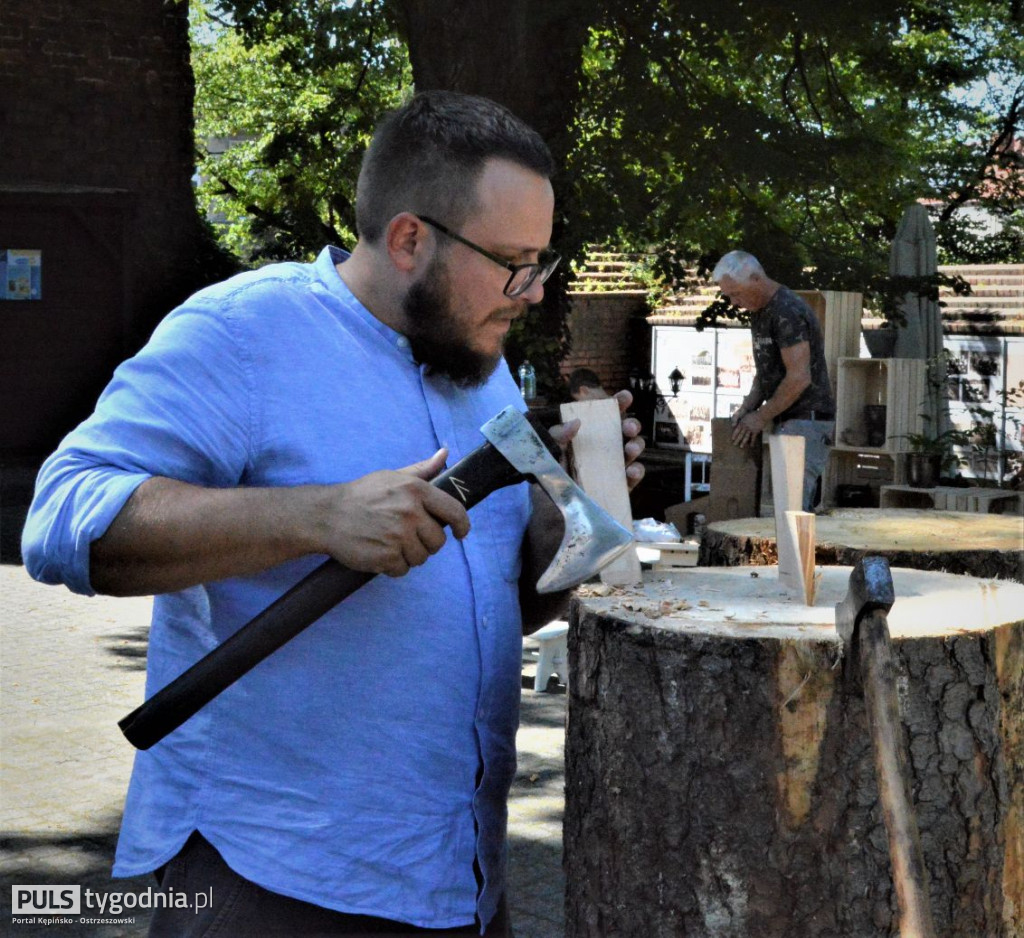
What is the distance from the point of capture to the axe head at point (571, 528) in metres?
1.91

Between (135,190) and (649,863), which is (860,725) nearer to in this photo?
(649,863)

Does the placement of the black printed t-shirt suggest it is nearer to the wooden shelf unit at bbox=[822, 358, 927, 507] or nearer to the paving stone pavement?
the paving stone pavement

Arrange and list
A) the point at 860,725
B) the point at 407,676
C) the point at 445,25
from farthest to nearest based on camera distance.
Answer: the point at 445,25 → the point at 860,725 → the point at 407,676

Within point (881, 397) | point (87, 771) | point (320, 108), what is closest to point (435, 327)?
point (87, 771)

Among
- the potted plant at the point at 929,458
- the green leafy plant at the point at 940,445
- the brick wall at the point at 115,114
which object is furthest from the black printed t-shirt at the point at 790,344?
the brick wall at the point at 115,114

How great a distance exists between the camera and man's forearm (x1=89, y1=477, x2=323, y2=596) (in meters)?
1.66

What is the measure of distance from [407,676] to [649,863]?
964mm

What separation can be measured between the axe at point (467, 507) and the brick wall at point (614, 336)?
16988mm

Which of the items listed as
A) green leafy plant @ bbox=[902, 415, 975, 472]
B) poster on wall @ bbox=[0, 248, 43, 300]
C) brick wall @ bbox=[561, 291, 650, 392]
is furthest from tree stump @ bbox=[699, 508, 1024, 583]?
brick wall @ bbox=[561, 291, 650, 392]

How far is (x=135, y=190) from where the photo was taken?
51.1 feet

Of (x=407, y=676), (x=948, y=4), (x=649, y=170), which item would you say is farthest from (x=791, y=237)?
(x=407, y=676)

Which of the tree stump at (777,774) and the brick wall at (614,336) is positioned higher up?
the brick wall at (614,336)

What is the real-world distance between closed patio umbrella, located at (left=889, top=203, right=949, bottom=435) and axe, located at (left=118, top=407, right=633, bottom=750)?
8.67 m

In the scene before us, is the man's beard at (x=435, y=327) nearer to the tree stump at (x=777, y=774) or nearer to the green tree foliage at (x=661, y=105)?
the tree stump at (x=777, y=774)
